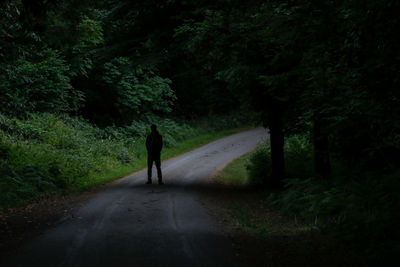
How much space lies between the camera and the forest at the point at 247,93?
645 cm

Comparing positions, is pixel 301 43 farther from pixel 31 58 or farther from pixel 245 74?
pixel 31 58

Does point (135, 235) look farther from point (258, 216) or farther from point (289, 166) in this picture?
point (289, 166)

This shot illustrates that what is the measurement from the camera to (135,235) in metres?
7.79

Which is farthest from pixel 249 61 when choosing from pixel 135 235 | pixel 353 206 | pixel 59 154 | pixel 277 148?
pixel 59 154

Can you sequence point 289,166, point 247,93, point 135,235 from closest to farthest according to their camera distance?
point 135,235 < point 247,93 < point 289,166

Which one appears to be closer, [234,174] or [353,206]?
[353,206]

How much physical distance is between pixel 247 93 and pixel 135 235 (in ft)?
24.9

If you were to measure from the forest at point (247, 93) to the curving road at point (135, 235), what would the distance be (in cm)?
236

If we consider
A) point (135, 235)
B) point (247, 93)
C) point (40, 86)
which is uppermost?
point (40, 86)

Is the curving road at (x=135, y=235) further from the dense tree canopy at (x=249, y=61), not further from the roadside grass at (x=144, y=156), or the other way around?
the dense tree canopy at (x=249, y=61)

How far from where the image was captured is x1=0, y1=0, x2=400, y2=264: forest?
645 cm

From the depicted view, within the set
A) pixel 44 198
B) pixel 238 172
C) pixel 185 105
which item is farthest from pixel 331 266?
pixel 185 105

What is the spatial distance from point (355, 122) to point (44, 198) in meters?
9.80

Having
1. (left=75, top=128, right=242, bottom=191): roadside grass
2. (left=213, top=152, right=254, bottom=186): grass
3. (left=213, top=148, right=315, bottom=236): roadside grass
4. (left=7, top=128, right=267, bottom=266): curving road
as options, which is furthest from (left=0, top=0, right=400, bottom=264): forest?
(left=7, top=128, right=267, bottom=266): curving road
